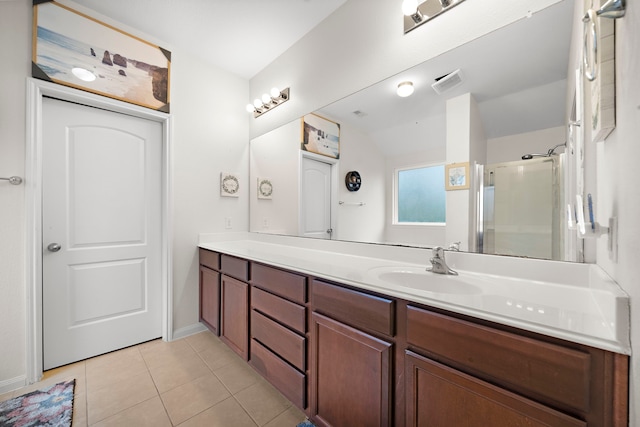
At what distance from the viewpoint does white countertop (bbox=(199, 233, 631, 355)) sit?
590mm

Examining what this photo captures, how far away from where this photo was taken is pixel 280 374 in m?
1.41

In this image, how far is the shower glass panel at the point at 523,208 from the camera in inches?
41.1

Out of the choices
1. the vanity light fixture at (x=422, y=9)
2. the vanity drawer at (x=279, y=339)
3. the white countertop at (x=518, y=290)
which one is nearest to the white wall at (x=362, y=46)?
the vanity light fixture at (x=422, y=9)

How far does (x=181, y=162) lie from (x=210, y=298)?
49.1 inches

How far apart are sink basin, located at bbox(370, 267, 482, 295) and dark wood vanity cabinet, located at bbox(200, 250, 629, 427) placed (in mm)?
233

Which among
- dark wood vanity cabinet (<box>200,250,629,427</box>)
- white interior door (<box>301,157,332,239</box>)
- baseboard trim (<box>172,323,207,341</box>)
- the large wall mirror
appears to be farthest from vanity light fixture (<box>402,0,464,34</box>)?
baseboard trim (<box>172,323,207,341</box>)

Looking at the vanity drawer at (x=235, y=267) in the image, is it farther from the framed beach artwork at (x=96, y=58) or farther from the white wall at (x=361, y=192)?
the framed beach artwork at (x=96, y=58)

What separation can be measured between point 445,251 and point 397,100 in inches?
37.1

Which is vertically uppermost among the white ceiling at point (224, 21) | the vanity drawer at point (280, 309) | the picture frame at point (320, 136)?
the white ceiling at point (224, 21)

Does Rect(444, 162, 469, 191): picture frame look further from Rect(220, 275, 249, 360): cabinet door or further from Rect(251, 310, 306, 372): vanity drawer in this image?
Rect(220, 275, 249, 360): cabinet door

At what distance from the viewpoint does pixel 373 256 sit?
5.31 feet

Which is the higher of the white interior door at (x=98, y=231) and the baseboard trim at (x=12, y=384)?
the white interior door at (x=98, y=231)

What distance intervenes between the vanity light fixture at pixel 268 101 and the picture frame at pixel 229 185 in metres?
0.71

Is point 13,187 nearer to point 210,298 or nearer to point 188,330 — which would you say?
point 210,298
